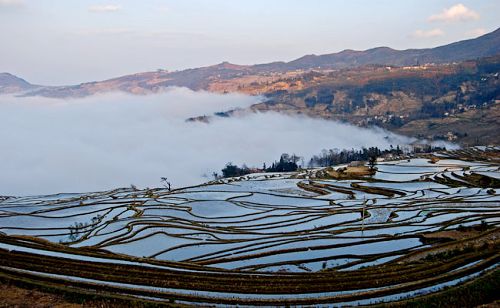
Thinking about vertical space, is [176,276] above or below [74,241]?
above

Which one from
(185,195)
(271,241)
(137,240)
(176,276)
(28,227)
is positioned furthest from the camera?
(185,195)

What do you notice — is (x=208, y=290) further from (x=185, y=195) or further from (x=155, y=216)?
(x=185, y=195)

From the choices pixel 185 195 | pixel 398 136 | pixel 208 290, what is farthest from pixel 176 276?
pixel 398 136

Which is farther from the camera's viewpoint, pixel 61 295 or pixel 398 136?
pixel 398 136

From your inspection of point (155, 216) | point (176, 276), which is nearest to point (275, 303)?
point (176, 276)

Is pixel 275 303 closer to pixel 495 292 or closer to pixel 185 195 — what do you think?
pixel 495 292

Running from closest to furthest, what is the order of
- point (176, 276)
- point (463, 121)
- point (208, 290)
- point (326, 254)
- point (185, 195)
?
point (208, 290), point (176, 276), point (326, 254), point (185, 195), point (463, 121)

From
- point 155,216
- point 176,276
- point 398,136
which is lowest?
point 398,136
